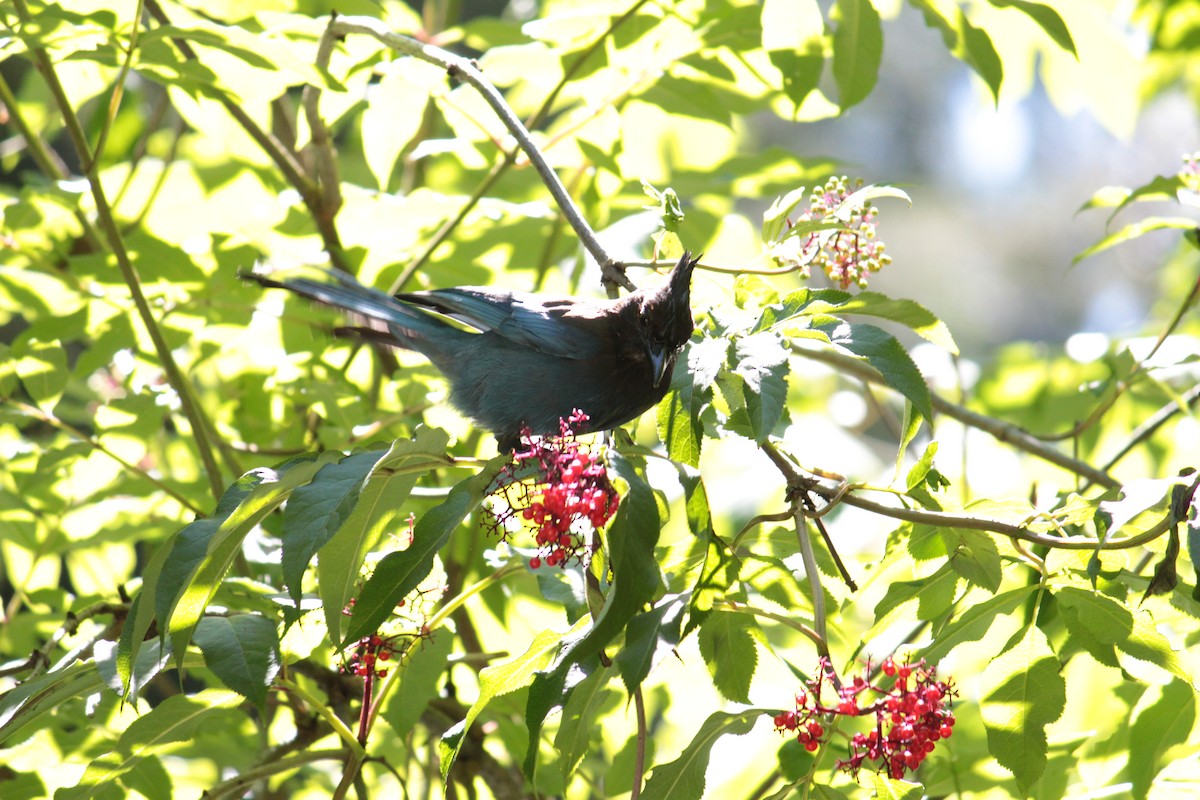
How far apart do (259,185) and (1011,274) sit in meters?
22.9

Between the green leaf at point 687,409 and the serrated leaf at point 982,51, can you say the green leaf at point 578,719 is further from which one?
the serrated leaf at point 982,51

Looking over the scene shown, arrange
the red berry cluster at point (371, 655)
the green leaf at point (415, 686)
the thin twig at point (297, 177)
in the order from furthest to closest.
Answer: the thin twig at point (297, 177)
the green leaf at point (415, 686)
the red berry cluster at point (371, 655)

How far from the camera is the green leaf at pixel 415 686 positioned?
6.31 ft

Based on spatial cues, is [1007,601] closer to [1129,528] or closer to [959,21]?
[1129,528]

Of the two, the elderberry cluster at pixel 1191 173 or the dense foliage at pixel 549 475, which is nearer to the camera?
the dense foliage at pixel 549 475

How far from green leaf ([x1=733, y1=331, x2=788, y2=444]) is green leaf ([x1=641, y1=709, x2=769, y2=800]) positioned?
36 centimetres

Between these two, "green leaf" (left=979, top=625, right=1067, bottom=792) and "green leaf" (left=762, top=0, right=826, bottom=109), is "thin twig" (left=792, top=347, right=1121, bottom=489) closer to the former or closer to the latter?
"green leaf" (left=762, top=0, right=826, bottom=109)

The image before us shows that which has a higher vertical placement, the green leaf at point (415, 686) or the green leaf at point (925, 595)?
the green leaf at point (925, 595)

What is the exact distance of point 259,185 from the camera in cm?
305

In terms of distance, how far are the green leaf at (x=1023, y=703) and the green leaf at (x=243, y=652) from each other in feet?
3.10

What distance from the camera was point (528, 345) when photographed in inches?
90.3

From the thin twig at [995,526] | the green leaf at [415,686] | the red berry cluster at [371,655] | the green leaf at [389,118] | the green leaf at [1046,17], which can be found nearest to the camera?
the thin twig at [995,526]

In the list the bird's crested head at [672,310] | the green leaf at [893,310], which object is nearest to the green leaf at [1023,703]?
the green leaf at [893,310]

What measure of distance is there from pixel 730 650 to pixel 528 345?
876 millimetres
